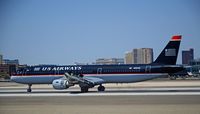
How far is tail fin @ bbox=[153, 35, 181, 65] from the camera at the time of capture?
3234 centimetres

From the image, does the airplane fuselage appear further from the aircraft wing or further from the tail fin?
the tail fin

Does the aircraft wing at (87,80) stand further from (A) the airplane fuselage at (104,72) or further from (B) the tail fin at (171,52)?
(B) the tail fin at (171,52)

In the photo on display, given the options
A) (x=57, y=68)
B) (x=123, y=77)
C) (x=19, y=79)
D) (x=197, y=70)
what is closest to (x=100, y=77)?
(x=123, y=77)

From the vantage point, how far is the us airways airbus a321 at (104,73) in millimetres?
31562

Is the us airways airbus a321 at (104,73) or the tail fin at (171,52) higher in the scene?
the tail fin at (171,52)

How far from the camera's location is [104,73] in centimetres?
3403

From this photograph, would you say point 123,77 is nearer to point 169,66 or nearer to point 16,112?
point 169,66

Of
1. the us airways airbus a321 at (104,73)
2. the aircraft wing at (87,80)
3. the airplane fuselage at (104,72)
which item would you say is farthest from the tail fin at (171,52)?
the aircraft wing at (87,80)

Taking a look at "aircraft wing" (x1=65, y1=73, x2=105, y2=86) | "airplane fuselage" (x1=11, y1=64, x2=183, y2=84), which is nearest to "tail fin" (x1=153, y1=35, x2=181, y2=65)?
"airplane fuselage" (x1=11, y1=64, x2=183, y2=84)

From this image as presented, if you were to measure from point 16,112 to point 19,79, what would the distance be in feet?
69.9

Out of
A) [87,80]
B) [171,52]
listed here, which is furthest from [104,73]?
[171,52]

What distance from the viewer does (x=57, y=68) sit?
36406mm

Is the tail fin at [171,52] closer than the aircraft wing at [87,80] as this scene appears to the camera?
No

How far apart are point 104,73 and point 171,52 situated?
→ 8754 millimetres
